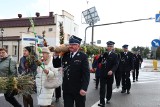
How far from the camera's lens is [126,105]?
1068 cm

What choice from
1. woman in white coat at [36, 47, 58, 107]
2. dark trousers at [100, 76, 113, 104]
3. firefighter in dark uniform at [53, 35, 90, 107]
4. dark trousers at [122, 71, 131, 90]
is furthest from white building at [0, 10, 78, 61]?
firefighter in dark uniform at [53, 35, 90, 107]

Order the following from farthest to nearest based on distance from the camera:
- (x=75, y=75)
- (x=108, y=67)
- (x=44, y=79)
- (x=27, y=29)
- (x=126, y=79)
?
1. (x=27, y=29)
2. (x=126, y=79)
3. (x=108, y=67)
4. (x=44, y=79)
5. (x=75, y=75)

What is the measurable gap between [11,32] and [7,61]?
5568cm

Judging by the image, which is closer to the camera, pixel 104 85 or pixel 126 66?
pixel 104 85

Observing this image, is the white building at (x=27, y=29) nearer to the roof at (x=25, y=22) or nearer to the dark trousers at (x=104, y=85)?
the roof at (x=25, y=22)

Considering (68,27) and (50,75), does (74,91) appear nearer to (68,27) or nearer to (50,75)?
(50,75)

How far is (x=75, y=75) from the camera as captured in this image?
6477mm

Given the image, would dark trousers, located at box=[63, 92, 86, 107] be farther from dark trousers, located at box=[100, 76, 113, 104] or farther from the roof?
the roof

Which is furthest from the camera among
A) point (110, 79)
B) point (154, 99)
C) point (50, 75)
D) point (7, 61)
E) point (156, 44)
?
point (156, 44)

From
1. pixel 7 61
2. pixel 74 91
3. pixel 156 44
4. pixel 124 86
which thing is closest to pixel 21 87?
pixel 74 91

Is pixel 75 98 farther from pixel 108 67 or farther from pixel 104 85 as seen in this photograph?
pixel 108 67

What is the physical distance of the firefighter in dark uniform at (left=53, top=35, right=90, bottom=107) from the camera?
21.2 ft

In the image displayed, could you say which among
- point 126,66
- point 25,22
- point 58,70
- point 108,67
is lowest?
point 126,66

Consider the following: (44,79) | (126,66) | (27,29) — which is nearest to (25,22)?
(27,29)
